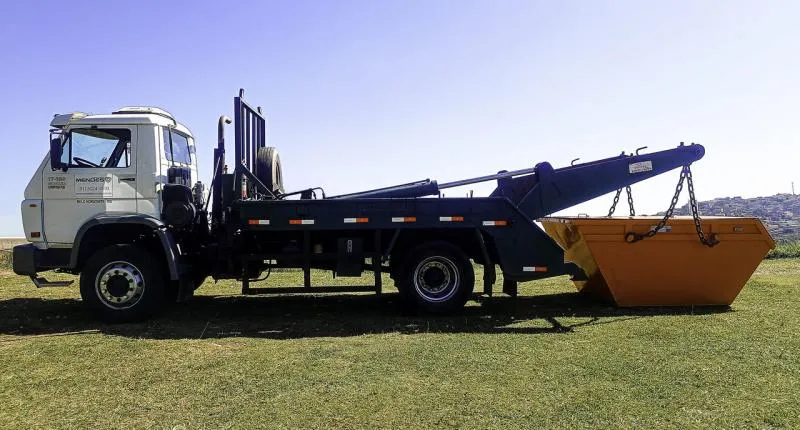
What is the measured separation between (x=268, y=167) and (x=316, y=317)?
8.09 ft

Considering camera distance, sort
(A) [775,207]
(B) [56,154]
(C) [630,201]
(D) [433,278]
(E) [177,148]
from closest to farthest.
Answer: (B) [56,154], (D) [433,278], (E) [177,148], (C) [630,201], (A) [775,207]

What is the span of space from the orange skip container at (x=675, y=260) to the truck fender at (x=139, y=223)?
591 cm

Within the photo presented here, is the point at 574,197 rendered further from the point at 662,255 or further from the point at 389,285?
the point at 389,285

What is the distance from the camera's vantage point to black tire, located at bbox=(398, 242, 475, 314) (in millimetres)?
8406

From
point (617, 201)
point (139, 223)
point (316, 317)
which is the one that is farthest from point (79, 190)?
point (617, 201)

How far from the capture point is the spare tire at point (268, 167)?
919 cm

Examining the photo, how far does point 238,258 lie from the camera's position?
845cm

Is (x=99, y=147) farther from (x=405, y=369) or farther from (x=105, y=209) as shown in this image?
(x=405, y=369)

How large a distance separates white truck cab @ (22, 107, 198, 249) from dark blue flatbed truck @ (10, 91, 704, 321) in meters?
0.14

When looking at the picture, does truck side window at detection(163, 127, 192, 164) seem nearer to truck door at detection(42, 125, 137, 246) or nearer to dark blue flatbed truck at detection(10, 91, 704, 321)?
dark blue flatbed truck at detection(10, 91, 704, 321)

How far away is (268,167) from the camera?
9211mm

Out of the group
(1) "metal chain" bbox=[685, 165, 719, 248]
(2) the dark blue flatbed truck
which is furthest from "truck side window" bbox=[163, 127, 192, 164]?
(1) "metal chain" bbox=[685, 165, 719, 248]

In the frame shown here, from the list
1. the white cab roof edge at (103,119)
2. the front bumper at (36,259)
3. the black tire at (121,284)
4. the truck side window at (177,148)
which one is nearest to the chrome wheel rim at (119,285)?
the black tire at (121,284)

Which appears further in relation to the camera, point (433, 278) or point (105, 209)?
point (433, 278)
